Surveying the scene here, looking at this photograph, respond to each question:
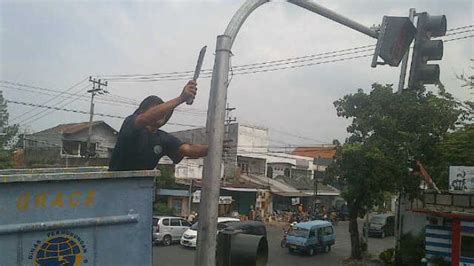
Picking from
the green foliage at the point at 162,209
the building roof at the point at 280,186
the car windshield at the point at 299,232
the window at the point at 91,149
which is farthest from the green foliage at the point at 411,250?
the window at the point at 91,149

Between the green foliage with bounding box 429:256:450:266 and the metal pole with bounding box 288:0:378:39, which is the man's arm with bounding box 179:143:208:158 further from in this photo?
the green foliage with bounding box 429:256:450:266

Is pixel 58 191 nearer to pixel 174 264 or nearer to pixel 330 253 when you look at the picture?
pixel 174 264

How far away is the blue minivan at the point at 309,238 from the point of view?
2492 cm

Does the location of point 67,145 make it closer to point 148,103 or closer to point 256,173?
point 256,173

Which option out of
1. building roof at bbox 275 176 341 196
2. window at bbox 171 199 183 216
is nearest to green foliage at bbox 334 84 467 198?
window at bbox 171 199 183 216

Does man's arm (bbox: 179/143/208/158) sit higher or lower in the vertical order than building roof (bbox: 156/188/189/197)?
higher

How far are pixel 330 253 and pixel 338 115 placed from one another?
29.7 ft

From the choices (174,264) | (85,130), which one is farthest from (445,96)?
(85,130)

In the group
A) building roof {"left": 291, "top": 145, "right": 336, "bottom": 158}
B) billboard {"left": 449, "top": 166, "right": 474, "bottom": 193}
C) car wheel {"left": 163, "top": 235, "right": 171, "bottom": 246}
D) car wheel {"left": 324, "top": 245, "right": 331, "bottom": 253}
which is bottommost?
car wheel {"left": 324, "top": 245, "right": 331, "bottom": 253}

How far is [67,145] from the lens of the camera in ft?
127

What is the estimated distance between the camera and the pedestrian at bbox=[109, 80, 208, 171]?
16.5ft

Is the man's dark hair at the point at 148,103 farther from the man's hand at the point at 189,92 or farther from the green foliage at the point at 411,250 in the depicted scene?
the green foliage at the point at 411,250

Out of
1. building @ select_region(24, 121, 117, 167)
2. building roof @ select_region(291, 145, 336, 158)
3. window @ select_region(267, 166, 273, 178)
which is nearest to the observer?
building @ select_region(24, 121, 117, 167)

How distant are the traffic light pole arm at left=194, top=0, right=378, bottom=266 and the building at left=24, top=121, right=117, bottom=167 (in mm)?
33168
